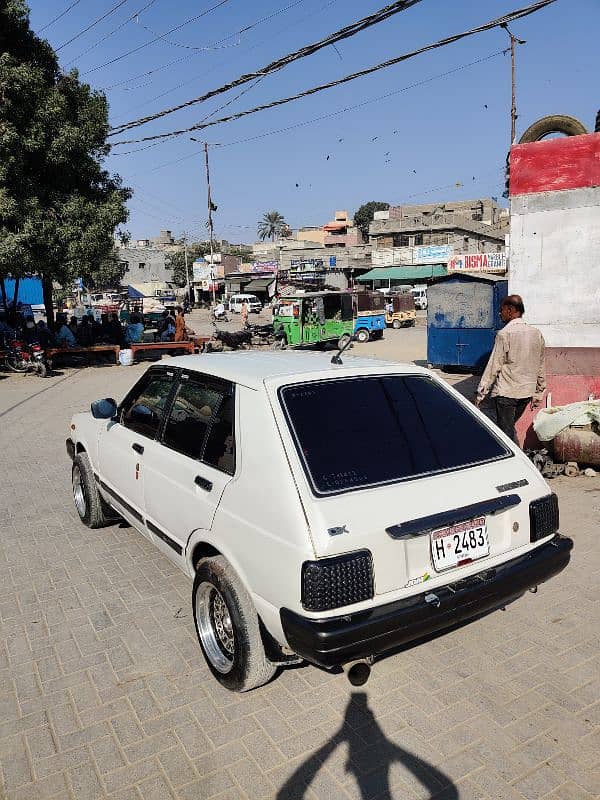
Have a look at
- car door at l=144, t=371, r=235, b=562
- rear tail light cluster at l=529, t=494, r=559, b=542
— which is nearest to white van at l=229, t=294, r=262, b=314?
car door at l=144, t=371, r=235, b=562

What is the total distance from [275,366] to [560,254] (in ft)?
17.6

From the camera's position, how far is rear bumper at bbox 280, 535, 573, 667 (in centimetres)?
225

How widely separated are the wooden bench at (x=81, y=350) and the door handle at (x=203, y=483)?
49.6 feet

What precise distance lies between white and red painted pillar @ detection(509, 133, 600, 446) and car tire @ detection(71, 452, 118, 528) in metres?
4.86

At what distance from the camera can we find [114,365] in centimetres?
1862

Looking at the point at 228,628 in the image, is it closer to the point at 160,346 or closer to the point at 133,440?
the point at 133,440

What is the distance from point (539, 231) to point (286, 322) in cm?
1476

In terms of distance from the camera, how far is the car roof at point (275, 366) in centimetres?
296

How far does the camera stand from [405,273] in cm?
4494

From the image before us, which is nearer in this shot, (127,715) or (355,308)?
(127,715)

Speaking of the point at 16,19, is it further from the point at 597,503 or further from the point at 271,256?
the point at 271,256

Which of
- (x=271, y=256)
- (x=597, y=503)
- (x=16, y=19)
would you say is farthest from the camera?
(x=271, y=256)

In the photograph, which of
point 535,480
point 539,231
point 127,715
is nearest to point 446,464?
point 535,480

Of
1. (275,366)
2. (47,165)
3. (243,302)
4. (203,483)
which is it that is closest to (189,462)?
(203,483)
